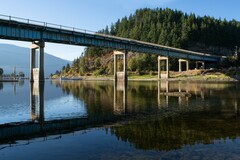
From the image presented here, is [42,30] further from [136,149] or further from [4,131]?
[136,149]

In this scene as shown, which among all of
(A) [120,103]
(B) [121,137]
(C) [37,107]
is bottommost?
(B) [121,137]

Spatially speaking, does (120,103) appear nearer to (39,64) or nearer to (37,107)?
(37,107)

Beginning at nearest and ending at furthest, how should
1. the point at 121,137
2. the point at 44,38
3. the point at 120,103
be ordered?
1. the point at 121,137
2. the point at 120,103
3. the point at 44,38

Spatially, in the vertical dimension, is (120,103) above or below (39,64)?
below

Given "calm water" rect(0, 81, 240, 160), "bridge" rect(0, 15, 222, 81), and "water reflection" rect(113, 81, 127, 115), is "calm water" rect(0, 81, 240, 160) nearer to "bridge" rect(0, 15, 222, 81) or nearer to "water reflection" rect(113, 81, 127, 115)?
"water reflection" rect(113, 81, 127, 115)

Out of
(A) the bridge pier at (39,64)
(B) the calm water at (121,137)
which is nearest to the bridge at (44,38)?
(A) the bridge pier at (39,64)

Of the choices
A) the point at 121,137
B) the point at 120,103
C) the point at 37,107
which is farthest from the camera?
the point at 120,103

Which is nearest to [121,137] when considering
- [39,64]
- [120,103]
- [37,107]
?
[37,107]

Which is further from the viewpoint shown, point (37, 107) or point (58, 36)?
point (58, 36)

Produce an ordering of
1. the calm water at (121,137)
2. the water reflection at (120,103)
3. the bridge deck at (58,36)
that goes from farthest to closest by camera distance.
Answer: the bridge deck at (58,36) < the water reflection at (120,103) < the calm water at (121,137)

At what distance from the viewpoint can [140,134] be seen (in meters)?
18.8

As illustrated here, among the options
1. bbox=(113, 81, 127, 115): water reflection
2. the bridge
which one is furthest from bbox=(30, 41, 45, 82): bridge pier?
bbox=(113, 81, 127, 115): water reflection

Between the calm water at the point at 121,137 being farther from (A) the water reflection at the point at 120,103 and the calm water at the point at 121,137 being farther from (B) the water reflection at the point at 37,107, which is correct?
(A) the water reflection at the point at 120,103

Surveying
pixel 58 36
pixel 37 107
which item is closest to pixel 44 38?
pixel 58 36
